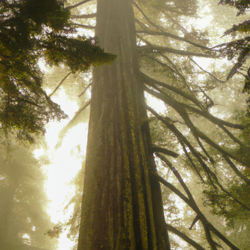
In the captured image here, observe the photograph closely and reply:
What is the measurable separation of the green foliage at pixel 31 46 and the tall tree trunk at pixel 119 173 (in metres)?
0.91

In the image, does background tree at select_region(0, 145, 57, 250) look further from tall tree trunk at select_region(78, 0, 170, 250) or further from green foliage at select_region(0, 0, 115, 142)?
tall tree trunk at select_region(78, 0, 170, 250)

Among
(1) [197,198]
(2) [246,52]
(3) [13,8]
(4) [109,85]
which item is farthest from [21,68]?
(1) [197,198]

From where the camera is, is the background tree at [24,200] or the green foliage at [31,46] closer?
the green foliage at [31,46]

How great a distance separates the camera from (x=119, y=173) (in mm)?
2646

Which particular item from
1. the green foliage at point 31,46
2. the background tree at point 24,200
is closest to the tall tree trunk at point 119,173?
the green foliage at point 31,46

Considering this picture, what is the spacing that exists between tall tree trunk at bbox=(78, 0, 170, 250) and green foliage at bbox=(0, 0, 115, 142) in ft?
3.00

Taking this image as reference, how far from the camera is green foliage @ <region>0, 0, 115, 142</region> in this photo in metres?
2.39

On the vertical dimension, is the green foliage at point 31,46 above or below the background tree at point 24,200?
below

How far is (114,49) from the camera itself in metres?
4.22

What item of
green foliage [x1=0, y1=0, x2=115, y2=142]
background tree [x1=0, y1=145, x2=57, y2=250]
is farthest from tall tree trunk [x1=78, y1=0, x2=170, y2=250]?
background tree [x1=0, y1=145, x2=57, y2=250]

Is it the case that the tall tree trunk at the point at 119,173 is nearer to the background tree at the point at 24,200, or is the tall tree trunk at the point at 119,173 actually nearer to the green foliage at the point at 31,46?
the green foliage at the point at 31,46

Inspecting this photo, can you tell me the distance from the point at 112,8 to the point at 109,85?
2.99m

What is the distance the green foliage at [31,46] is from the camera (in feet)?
7.86

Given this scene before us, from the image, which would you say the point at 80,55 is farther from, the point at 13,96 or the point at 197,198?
the point at 197,198
